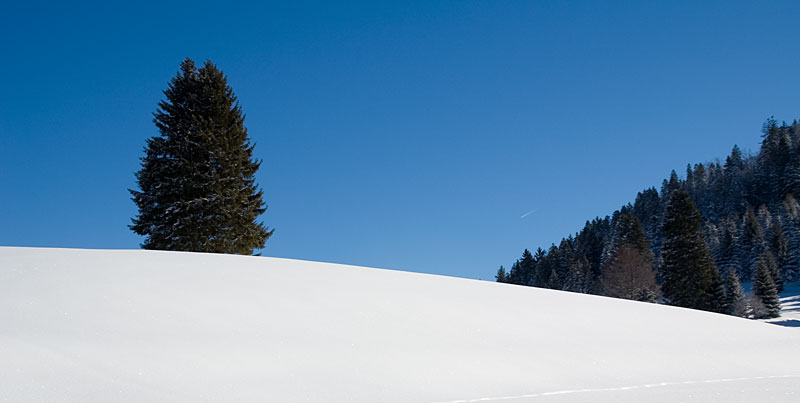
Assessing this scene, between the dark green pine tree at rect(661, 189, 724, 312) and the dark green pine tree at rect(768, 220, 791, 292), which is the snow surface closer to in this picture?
the dark green pine tree at rect(661, 189, 724, 312)

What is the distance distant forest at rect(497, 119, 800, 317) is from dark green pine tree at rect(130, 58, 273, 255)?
2208 cm

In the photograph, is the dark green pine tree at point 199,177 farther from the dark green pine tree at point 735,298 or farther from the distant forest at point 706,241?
the dark green pine tree at point 735,298

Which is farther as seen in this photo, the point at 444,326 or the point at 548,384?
the point at 444,326

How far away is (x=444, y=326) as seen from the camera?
5086mm

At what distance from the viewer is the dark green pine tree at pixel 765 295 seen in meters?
35.3

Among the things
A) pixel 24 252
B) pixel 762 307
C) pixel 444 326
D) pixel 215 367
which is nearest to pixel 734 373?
pixel 444 326

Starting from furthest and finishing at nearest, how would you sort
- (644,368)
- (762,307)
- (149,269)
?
(762,307)
(149,269)
(644,368)

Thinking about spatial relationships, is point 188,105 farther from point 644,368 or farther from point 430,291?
point 644,368

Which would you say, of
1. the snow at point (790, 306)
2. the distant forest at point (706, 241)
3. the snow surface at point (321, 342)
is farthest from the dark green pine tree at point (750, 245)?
the snow surface at point (321, 342)

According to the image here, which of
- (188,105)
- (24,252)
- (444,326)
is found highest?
(188,105)

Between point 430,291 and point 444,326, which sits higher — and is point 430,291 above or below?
above

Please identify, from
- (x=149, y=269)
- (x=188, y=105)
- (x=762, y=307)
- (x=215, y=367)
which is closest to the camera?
(x=215, y=367)

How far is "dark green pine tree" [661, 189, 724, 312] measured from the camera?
2447cm

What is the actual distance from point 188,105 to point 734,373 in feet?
48.1
